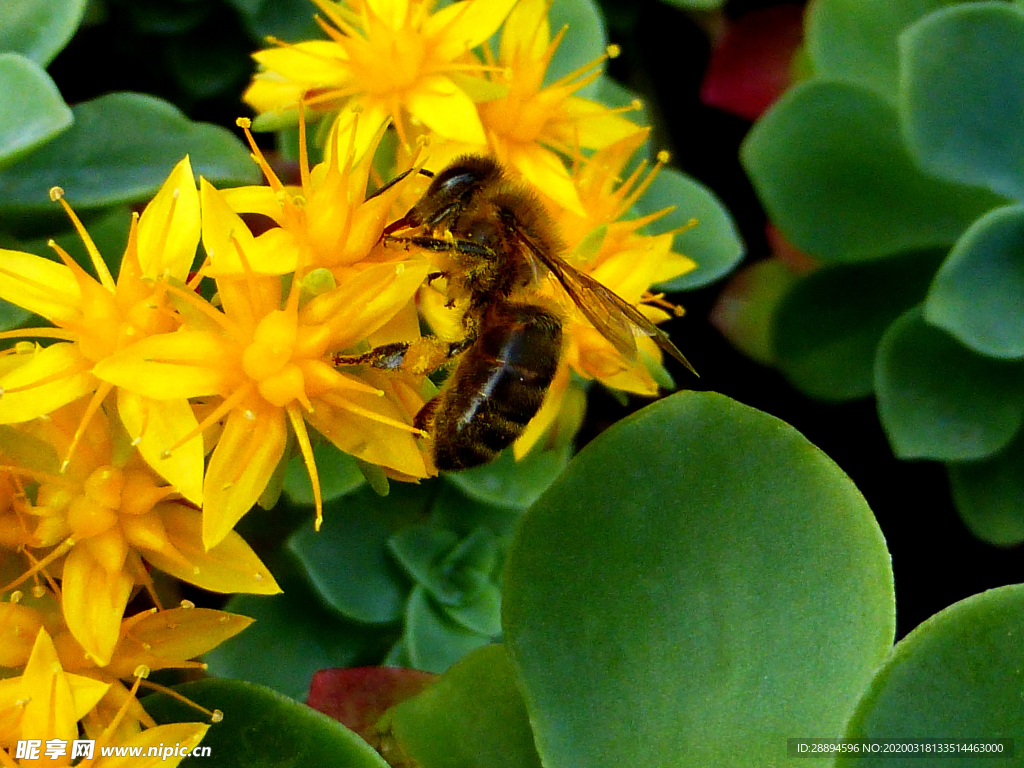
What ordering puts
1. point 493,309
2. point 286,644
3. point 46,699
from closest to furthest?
point 46,699
point 493,309
point 286,644

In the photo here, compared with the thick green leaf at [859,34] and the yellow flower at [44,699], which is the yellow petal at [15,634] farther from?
the thick green leaf at [859,34]

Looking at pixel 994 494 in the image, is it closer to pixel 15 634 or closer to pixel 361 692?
pixel 361 692

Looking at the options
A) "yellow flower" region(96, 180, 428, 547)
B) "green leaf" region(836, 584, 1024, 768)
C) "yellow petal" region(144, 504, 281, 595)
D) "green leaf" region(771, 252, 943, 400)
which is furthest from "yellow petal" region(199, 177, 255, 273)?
"green leaf" region(771, 252, 943, 400)

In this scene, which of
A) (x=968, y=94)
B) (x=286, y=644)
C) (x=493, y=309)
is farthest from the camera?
(x=968, y=94)

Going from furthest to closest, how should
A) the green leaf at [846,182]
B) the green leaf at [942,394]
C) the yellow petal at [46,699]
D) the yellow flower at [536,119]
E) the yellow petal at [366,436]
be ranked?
the green leaf at [846,182] < the green leaf at [942,394] < the yellow flower at [536,119] < the yellow petal at [366,436] < the yellow petal at [46,699]

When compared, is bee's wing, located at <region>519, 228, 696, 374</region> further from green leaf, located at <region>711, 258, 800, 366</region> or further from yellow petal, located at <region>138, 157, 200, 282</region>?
green leaf, located at <region>711, 258, 800, 366</region>

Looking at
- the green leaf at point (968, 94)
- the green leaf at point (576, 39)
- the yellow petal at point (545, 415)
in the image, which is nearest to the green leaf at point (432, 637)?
the yellow petal at point (545, 415)

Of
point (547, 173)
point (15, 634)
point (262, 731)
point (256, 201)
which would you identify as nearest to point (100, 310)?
point (256, 201)

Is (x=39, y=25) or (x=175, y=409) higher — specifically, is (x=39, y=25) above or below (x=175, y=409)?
above
